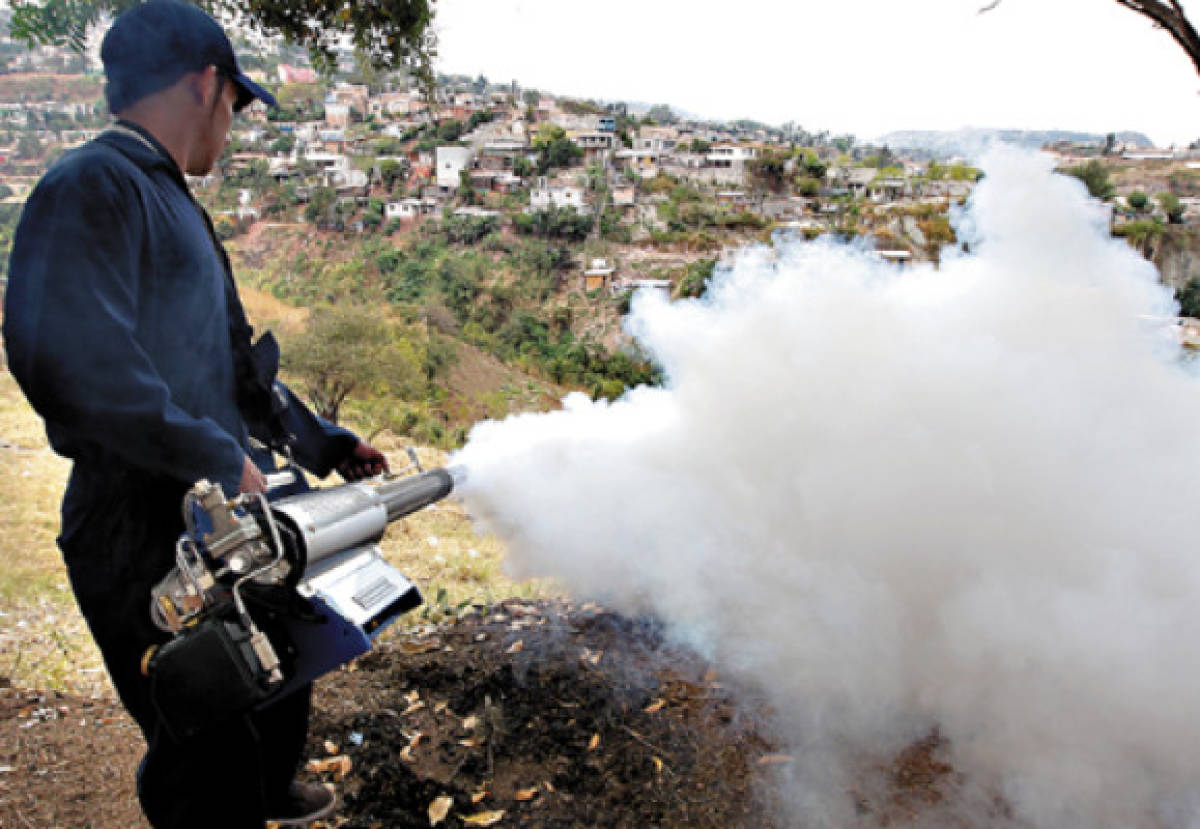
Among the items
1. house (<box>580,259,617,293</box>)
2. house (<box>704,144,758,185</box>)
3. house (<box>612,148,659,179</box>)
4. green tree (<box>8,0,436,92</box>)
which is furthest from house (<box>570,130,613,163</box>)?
green tree (<box>8,0,436,92</box>)

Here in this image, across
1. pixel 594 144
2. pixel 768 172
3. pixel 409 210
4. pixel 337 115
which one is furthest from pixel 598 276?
pixel 337 115

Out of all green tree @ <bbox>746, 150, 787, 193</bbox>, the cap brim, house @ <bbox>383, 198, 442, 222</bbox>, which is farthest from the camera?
green tree @ <bbox>746, 150, 787, 193</bbox>

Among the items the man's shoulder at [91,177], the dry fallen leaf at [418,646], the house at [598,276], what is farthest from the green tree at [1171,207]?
the man's shoulder at [91,177]

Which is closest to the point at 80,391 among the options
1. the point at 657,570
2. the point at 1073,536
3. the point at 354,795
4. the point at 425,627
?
the point at 354,795

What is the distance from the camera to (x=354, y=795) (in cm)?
301

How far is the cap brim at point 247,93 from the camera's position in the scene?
221 cm

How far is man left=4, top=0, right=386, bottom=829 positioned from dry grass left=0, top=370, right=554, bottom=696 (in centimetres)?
246

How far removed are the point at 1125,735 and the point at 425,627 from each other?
384 cm

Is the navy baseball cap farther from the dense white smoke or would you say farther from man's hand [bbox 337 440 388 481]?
the dense white smoke

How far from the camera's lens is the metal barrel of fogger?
2033 mm

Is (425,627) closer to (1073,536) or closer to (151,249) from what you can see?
(151,249)

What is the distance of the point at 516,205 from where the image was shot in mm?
60625

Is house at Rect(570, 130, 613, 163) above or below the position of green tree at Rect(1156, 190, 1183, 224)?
above

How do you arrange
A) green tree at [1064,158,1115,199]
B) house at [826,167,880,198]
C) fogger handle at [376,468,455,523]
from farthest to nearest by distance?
house at [826,167,880,198], green tree at [1064,158,1115,199], fogger handle at [376,468,455,523]
